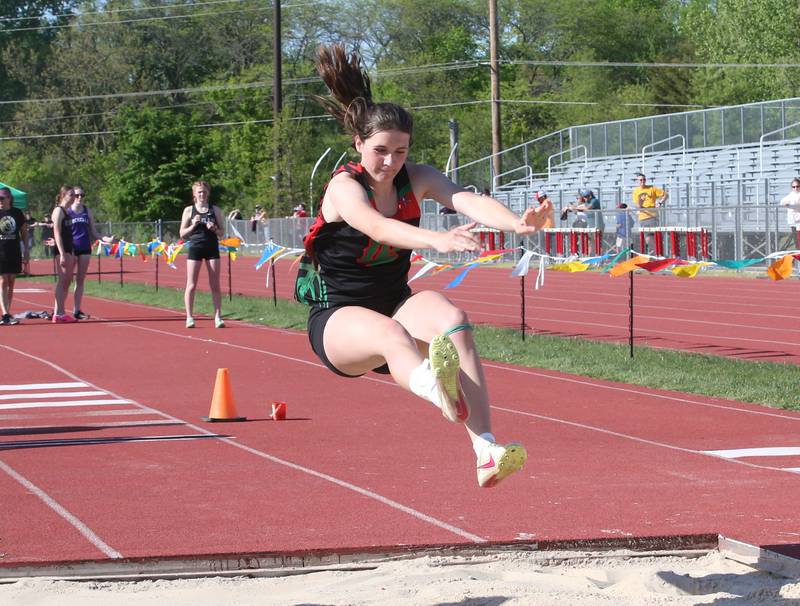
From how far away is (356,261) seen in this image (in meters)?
4.97

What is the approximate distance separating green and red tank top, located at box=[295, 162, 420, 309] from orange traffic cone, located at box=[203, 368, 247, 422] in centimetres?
437

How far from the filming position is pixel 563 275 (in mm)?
27234

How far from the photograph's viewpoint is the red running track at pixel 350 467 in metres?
6.02

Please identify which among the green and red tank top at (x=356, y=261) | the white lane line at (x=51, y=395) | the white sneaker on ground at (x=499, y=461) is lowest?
the white lane line at (x=51, y=395)

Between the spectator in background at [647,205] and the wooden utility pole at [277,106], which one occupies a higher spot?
the wooden utility pole at [277,106]

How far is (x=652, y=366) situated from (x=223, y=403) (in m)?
4.50

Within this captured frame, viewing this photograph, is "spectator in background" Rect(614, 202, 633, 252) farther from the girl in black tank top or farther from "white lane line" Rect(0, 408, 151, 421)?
the girl in black tank top

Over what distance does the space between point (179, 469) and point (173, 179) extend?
4844 centimetres

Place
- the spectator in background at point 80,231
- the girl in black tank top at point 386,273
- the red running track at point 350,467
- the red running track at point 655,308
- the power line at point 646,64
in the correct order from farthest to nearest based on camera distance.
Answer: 1. the power line at point 646,64
2. the spectator in background at point 80,231
3. the red running track at point 655,308
4. the red running track at point 350,467
5. the girl in black tank top at point 386,273

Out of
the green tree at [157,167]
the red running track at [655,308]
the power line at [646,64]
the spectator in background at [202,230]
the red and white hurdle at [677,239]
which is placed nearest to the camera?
the red running track at [655,308]

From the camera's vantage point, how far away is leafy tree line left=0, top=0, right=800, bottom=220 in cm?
5553

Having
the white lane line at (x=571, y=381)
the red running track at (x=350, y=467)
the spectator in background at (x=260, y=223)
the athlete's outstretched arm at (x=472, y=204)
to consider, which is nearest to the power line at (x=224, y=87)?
the spectator in background at (x=260, y=223)

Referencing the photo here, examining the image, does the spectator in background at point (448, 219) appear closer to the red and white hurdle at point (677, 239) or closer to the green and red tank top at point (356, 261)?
the red and white hurdle at point (677, 239)

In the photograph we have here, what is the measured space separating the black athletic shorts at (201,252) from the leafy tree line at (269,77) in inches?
1571
